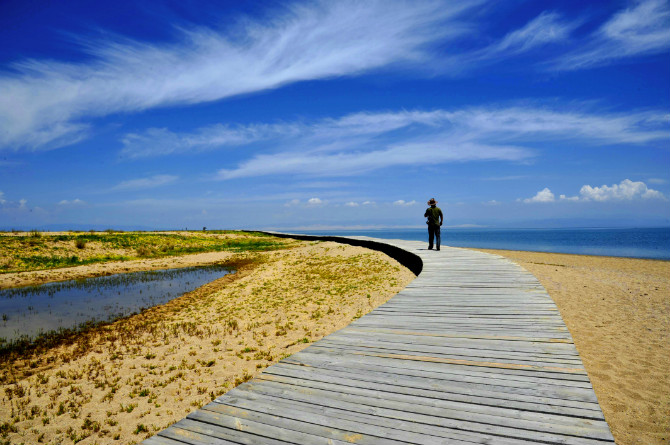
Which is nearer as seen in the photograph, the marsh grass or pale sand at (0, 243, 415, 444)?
pale sand at (0, 243, 415, 444)

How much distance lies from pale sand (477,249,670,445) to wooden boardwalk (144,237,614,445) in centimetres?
137

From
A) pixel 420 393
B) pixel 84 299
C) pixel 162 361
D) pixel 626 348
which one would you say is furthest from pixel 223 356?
pixel 84 299

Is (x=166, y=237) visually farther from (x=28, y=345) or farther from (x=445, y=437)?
(x=445, y=437)

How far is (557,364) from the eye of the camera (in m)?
4.16

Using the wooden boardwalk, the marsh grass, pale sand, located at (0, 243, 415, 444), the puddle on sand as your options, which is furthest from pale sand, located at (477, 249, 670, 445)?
the marsh grass

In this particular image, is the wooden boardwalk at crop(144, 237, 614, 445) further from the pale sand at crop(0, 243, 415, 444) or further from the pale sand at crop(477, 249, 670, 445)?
the pale sand at crop(0, 243, 415, 444)

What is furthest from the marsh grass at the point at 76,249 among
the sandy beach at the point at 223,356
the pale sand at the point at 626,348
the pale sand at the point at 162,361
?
the pale sand at the point at 626,348

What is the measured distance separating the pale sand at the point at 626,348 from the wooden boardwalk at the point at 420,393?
4.50 feet

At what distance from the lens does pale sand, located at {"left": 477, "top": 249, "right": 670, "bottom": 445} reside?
16.3ft

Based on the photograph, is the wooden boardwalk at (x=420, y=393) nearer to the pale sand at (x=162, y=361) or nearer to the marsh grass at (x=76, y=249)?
the pale sand at (x=162, y=361)

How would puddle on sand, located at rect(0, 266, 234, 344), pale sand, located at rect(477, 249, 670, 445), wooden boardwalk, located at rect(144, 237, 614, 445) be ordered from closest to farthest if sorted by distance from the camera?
wooden boardwalk, located at rect(144, 237, 614, 445) → pale sand, located at rect(477, 249, 670, 445) → puddle on sand, located at rect(0, 266, 234, 344)

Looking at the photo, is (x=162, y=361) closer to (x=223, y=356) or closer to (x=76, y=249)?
(x=223, y=356)

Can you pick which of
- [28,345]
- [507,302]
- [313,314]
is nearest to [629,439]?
[507,302]

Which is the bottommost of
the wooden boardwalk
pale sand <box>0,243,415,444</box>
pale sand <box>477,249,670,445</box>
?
pale sand <box>0,243,415,444</box>
